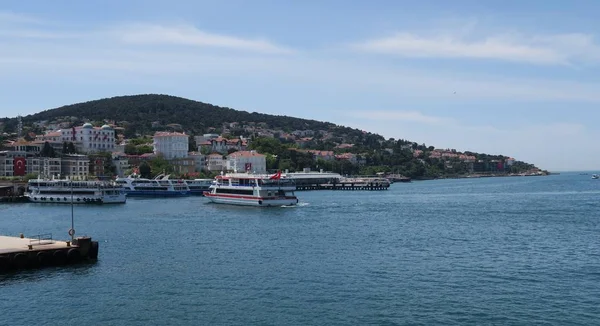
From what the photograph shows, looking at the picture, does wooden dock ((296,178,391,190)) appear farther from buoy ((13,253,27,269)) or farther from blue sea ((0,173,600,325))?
buoy ((13,253,27,269))

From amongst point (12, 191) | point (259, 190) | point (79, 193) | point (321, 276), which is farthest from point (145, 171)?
point (321, 276)

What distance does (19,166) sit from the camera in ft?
396

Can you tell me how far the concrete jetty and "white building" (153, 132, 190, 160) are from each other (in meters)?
118

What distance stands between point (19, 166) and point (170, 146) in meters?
40.2

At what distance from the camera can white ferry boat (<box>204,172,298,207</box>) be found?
71.9 m

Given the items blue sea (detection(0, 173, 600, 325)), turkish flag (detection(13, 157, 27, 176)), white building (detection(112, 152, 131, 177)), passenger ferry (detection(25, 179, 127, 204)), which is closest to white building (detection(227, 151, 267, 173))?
white building (detection(112, 152, 131, 177))

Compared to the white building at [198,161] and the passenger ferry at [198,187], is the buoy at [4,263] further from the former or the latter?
the white building at [198,161]

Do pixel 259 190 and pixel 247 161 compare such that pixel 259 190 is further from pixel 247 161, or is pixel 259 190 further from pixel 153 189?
pixel 247 161

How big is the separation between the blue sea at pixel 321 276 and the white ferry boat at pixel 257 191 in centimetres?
1885

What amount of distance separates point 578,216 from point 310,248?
32720mm

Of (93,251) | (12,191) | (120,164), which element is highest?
(120,164)

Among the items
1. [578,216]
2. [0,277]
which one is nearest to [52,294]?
[0,277]

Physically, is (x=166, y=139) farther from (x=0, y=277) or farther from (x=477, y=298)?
(x=477, y=298)

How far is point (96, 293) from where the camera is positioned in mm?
26953
